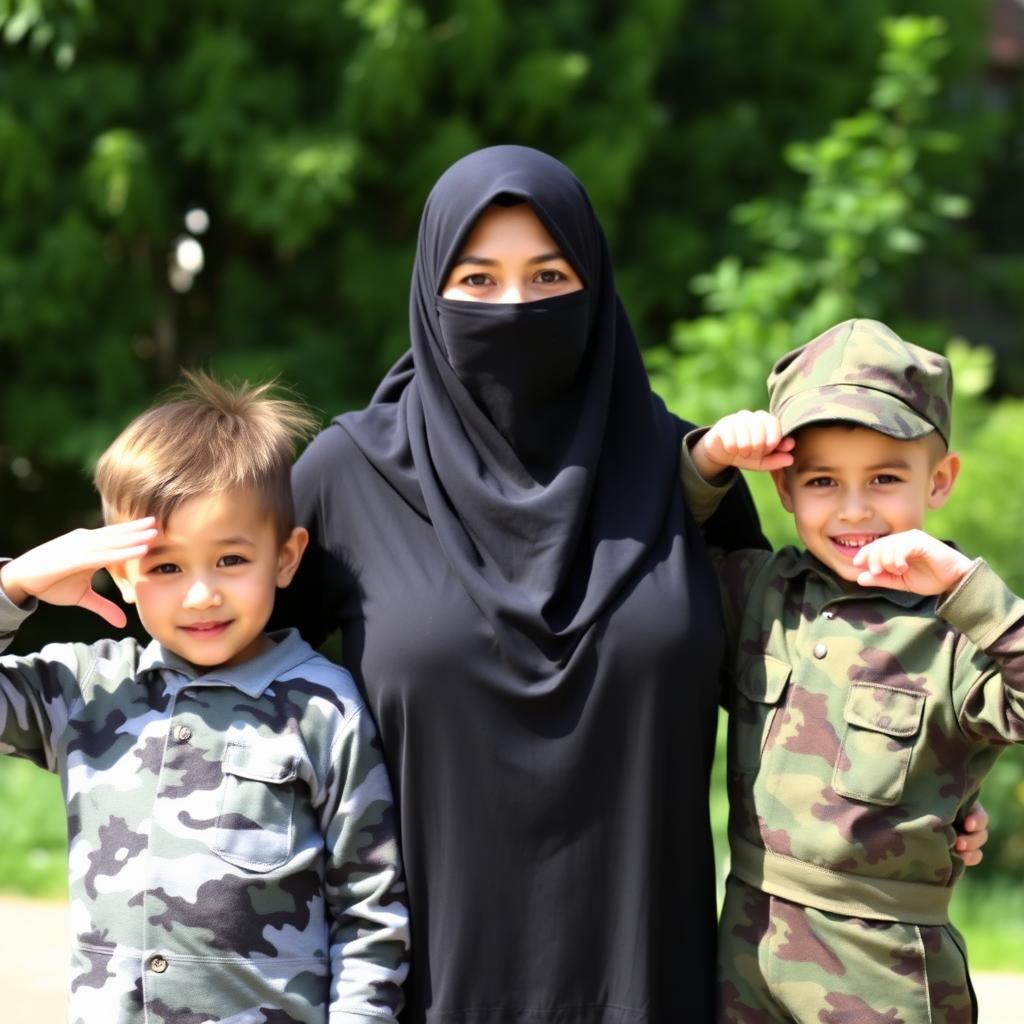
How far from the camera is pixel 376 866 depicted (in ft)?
7.38

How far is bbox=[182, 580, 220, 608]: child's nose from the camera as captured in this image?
7.29 feet

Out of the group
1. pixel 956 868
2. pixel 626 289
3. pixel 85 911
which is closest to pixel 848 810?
pixel 956 868

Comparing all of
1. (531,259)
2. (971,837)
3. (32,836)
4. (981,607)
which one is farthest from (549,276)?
(32,836)

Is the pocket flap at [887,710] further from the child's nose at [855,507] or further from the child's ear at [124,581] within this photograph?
the child's ear at [124,581]

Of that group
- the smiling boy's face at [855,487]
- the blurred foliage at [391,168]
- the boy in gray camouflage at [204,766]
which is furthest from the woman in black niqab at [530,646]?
the blurred foliage at [391,168]

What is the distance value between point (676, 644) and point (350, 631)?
1.71ft

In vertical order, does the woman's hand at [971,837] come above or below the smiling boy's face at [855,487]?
below

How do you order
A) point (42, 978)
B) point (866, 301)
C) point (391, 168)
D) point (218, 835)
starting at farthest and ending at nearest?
point (391, 168) → point (866, 301) → point (42, 978) → point (218, 835)

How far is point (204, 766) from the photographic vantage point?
2213 mm

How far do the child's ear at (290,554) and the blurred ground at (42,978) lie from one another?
7.71 ft

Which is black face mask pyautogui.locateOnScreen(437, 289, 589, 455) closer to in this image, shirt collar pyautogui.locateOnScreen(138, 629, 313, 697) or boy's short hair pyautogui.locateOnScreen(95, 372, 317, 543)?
boy's short hair pyautogui.locateOnScreen(95, 372, 317, 543)

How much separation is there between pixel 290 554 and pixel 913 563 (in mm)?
957

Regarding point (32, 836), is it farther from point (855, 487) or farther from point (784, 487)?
point (855, 487)

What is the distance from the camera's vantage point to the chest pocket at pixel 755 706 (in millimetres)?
2412
